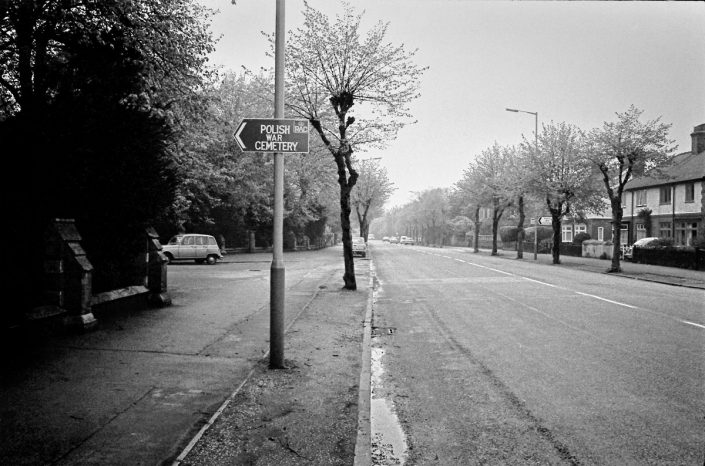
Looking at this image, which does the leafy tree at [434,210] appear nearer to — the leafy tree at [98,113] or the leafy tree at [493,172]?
the leafy tree at [493,172]

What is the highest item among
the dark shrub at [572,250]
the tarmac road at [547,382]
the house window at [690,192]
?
the house window at [690,192]

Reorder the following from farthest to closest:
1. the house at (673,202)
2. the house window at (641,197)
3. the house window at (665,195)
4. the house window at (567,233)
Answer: the house window at (567,233), the house window at (641,197), the house window at (665,195), the house at (673,202)

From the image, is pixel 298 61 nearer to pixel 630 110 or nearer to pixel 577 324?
pixel 577 324

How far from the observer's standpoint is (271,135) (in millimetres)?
6406

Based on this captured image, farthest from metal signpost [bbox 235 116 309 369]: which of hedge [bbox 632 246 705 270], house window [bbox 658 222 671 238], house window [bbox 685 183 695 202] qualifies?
house window [bbox 658 222 671 238]

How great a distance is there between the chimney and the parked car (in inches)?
1591

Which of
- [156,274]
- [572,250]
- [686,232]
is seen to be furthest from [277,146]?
[572,250]

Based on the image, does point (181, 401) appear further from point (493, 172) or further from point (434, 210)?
point (434, 210)

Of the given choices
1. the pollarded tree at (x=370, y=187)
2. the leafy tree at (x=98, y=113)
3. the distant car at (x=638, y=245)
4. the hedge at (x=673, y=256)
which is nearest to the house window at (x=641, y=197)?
the distant car at (x=638, y=245)

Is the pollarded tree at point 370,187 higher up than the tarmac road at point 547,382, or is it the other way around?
the pollarded tree at point 370,187

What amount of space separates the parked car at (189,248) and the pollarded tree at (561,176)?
2214 cm

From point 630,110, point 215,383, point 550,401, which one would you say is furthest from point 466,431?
point 630,110

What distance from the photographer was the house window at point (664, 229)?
126ft

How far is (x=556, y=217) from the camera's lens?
33469mm
